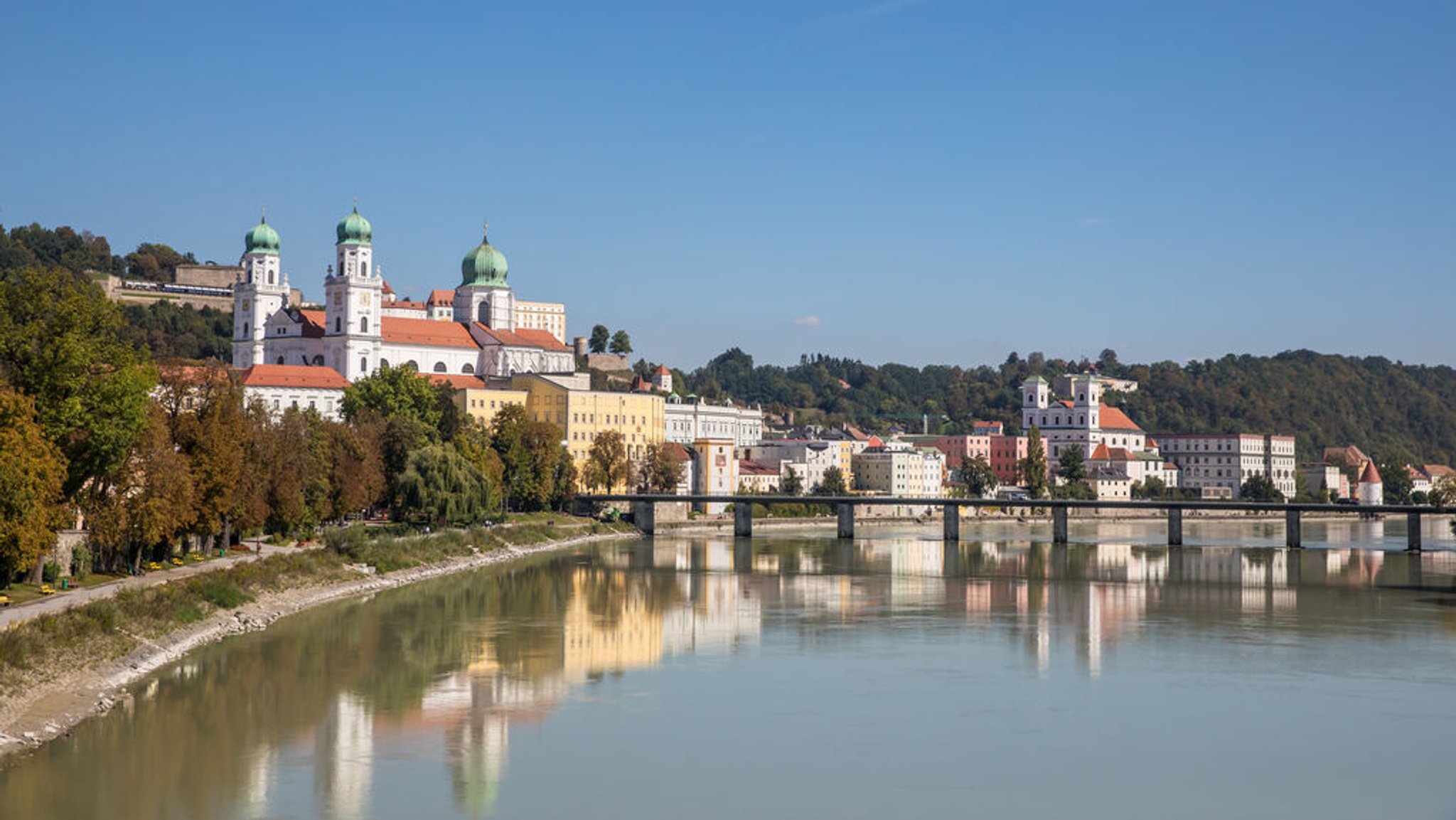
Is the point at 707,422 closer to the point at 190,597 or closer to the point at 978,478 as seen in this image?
the point at 978,478

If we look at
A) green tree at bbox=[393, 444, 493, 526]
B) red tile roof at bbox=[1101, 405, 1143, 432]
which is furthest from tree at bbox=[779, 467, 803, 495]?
green tree at bbox=[393, 444, 493, 526]

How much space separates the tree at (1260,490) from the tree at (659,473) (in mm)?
57368

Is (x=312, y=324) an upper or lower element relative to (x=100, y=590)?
upper

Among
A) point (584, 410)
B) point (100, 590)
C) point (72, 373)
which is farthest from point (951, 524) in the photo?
point (72, 373)

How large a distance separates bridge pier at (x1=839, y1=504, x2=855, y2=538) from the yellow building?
662 inches

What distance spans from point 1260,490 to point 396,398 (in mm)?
83099

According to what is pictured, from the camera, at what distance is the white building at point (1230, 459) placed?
14762cm

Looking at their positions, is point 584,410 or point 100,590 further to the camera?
point 584,410

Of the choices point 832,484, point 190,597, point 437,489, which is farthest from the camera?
point 832,484

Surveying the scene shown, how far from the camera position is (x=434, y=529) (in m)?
59.8

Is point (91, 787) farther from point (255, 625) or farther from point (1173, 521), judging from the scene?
point (1173, 521)

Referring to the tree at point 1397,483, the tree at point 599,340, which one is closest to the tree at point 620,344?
the tree at point 599,340

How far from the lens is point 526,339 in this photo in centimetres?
10638

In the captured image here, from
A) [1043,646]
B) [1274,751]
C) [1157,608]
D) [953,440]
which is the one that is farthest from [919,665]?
[953,440]
